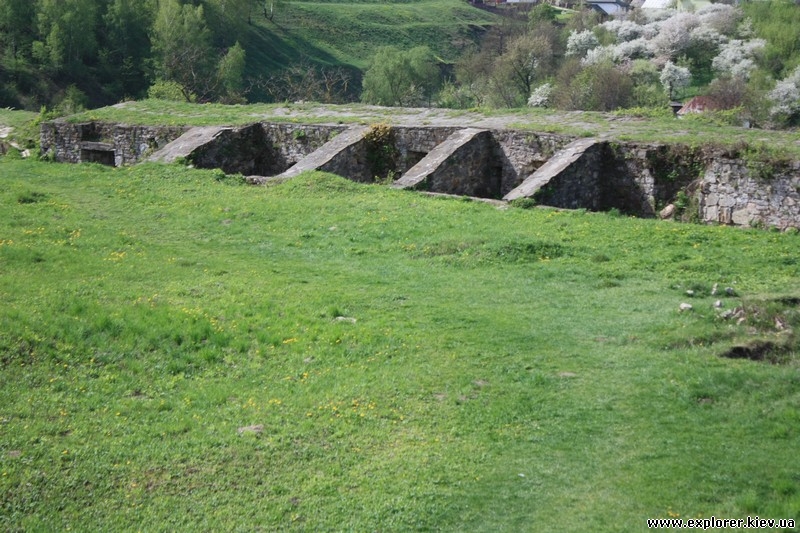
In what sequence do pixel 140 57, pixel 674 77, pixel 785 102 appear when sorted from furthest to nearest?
pixel 674 77
pixel 140 57
pixel 785 102

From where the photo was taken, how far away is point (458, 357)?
8.92 metres

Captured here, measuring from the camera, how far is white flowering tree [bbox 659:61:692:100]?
54984 millimetres

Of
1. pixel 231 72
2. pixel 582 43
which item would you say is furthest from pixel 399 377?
pixel 582 43

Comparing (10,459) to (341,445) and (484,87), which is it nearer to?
(341,445)

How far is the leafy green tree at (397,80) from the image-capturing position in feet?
182

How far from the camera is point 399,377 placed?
848 centimetres

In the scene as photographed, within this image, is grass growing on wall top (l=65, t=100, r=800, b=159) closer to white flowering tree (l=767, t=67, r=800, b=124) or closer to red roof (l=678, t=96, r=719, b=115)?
red roof (l=678, t=96, r=719, b=115)

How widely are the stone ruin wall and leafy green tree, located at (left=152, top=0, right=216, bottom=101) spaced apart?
19.5m

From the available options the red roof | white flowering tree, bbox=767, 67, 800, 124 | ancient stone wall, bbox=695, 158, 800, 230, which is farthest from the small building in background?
ancient stone wall, bbox=695, 158, 800, 230

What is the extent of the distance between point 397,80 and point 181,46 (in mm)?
14975

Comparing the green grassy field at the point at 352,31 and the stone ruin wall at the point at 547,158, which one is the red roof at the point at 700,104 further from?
the stone ruin wall at the point at 547,158

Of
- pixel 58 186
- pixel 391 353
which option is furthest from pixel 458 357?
pixel 58 186

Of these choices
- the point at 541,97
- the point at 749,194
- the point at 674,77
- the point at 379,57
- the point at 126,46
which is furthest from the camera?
the point at 379,57

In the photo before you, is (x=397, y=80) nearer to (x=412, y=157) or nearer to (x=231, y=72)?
(x=231, y=72)
